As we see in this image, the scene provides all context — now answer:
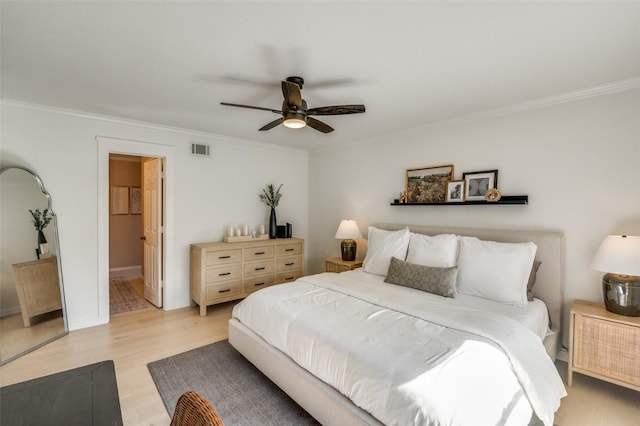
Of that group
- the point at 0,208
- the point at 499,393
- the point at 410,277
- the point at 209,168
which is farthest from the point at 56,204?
the point at 499,393

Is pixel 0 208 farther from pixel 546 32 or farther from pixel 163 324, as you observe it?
pixel 546 32

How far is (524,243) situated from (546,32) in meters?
1.75

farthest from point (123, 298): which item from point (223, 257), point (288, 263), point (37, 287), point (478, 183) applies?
point (478, 183)

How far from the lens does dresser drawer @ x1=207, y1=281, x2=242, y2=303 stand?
12.8ft

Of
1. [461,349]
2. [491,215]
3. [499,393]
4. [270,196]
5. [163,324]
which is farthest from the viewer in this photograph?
[270,196]

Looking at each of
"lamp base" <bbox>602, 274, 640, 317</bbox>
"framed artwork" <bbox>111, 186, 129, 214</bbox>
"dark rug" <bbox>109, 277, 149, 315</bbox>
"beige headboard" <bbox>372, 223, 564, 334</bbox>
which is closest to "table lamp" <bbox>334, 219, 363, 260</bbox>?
"beige headboard" <bbox>372, 223, 564, 334</bbox>

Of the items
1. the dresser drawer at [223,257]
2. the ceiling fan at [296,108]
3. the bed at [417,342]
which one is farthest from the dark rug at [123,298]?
the ceiling fan at [296,108]

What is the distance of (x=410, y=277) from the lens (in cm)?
292

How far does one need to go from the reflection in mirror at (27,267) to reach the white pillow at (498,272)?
4.19 metres

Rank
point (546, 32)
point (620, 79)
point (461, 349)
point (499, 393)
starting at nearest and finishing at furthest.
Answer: point (499, 393)
point (461, 349)
point (546, 32)
point (620, 79)

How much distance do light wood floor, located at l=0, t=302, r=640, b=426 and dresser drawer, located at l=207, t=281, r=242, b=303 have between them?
195 mm

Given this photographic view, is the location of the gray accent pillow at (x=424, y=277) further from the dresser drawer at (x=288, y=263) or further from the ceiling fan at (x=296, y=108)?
the dresser drawer at (x=288, y=263)

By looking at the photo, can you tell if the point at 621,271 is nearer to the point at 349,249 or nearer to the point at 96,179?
the point at 349,249

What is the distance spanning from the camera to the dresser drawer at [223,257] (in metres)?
3.88
